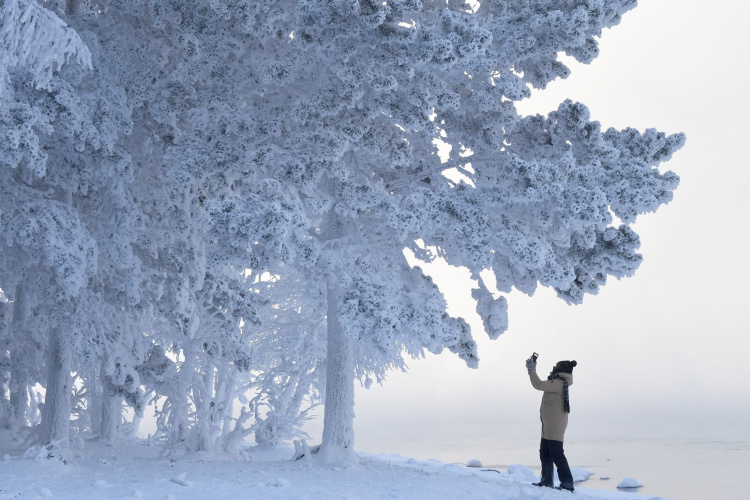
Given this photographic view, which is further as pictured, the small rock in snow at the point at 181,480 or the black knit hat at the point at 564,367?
the black knit hat at the point at 564,367

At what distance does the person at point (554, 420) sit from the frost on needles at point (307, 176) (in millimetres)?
1632

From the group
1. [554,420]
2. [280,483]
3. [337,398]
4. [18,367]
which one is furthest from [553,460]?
[18,367]

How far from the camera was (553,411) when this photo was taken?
1247 cm

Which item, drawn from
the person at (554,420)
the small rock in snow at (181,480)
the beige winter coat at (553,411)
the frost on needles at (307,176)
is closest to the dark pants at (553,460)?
the person at (554,420)

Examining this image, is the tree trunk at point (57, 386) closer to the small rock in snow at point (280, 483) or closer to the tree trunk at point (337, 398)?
the tree trunk at point (337, 398)

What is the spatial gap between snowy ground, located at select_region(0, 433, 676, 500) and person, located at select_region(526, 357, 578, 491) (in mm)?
448

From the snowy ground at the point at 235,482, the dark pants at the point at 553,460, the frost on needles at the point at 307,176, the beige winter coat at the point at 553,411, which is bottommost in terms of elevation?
the snowy ground at the point at 235,482

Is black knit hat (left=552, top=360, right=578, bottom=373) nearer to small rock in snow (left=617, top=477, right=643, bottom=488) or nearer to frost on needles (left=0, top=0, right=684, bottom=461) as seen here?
frost on needles (left=0, top=0, right=684, bottom=461)

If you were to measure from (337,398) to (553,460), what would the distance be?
4.05 metres

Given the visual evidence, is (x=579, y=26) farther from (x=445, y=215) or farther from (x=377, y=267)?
(x=377, y=267)

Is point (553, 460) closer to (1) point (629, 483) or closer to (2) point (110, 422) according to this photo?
(1) point (629, 483)

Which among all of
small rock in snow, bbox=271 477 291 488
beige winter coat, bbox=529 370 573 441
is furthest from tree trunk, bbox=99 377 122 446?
beige winter coat, bbox=529 370 573 441

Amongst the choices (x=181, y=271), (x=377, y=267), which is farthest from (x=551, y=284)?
(x=181, y=271)

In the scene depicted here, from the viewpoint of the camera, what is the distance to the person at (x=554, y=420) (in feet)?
40.6
